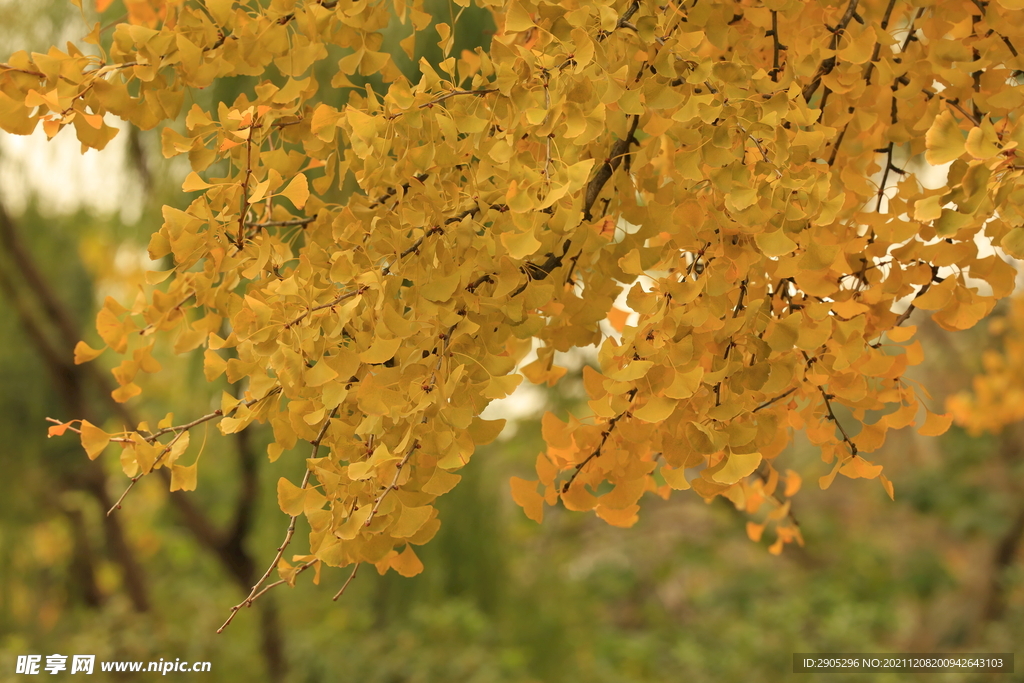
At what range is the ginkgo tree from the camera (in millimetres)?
398

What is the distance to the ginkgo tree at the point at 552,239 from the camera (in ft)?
1.31

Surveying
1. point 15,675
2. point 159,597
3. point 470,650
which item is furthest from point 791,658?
point 159,597

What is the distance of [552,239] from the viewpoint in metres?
0.41

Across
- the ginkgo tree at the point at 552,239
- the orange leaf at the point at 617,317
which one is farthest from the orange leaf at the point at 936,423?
the orange leaf at the point at 617,317

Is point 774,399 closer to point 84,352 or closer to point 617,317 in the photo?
point 617,317

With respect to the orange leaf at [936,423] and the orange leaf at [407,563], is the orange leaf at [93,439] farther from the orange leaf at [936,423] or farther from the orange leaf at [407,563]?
the orange leaf at [936,423]

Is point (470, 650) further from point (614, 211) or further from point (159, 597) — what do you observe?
point (614, 211)

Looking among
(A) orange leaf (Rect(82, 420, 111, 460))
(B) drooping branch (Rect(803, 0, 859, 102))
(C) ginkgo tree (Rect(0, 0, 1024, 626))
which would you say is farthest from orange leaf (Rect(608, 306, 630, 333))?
(A) orange leaf (Rect(82, 420, 111, 460))

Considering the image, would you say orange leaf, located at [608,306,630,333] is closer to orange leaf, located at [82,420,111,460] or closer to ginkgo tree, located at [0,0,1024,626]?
ginkgo tree, located at [0,0,1024,626]

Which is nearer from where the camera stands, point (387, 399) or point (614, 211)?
point (387, 399)

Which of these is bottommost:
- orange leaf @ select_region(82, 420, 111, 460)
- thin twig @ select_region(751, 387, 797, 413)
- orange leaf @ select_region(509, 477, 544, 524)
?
orange leaf @ select_region(509, 477, 544, 524)

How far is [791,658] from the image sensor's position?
7.48 feet

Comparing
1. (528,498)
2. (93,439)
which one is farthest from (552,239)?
(93,439)

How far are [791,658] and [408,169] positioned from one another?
2274 millimetres
